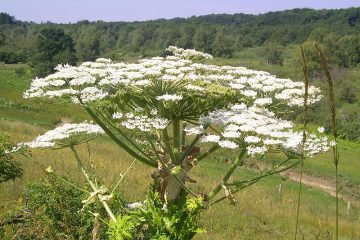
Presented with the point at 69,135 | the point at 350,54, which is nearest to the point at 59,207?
the point at 69,135

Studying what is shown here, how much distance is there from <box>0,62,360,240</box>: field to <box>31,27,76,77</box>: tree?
163 ft

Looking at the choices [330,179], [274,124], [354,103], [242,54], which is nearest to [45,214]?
[274,124]

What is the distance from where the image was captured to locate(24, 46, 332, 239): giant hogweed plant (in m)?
3.83

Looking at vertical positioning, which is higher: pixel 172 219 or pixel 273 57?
pixel 172 219

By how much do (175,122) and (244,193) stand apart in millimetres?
21496

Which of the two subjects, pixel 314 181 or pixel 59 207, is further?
pixel 314 181

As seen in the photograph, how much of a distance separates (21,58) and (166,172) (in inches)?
5053

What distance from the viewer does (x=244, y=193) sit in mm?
25141

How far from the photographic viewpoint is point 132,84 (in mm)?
4078

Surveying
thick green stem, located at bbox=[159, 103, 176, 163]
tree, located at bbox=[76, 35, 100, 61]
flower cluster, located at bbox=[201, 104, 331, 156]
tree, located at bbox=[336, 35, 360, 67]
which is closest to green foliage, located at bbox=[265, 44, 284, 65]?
tree, located at bbox=[336, 35, 360, 67]

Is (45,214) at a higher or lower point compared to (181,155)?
lower

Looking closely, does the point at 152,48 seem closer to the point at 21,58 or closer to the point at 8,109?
the point at 21,58

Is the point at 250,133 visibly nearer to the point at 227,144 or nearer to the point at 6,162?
the point at 227,144

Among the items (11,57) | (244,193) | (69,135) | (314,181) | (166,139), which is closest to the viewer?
(166,139)
